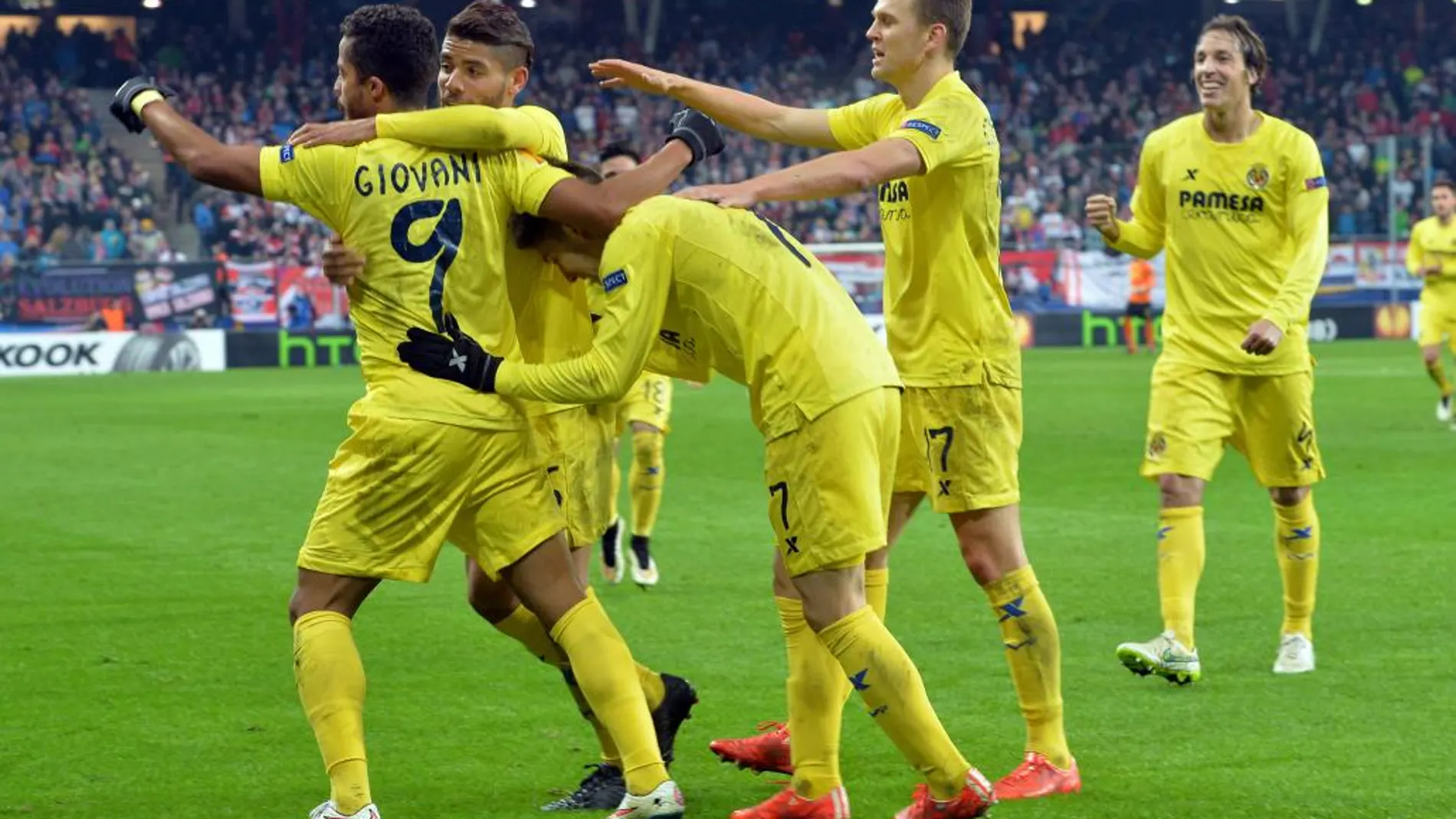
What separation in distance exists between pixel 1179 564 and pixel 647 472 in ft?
12.7

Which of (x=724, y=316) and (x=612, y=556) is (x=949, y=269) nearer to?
(x=724, y=316)

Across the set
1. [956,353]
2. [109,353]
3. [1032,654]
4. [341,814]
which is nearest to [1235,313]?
[956,353]

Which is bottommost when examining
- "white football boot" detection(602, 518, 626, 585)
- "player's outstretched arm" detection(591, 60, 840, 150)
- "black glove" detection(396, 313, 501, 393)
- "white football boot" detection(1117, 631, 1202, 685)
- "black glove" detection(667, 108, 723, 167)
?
"white football boot" detection(602, 518, 626, 585)

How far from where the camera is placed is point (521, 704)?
6.98m

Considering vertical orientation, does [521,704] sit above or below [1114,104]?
below

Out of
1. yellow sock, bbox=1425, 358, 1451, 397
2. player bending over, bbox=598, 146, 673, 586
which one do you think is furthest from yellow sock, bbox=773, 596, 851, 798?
yellow sock, bbox=1425, 358, 1451, 397

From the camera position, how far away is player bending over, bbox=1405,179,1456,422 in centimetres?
1973

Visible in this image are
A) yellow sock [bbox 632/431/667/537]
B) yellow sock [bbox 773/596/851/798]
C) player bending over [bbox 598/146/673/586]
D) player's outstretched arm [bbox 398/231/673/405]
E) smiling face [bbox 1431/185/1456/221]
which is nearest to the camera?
player's outstretched arm [bbox 398/231/673/405]

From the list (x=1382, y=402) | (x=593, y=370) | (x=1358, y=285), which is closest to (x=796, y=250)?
(x=593, y=370)

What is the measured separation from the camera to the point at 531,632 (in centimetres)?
562

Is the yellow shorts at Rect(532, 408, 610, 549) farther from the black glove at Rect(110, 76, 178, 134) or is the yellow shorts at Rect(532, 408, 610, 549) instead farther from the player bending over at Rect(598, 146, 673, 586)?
the player bending over at Rect(598, 146, 673, 586)

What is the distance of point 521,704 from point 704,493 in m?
7.25

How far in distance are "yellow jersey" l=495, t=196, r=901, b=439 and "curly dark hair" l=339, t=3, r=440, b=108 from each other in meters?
0.75

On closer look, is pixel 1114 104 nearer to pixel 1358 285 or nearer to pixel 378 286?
pixel 1358 285
